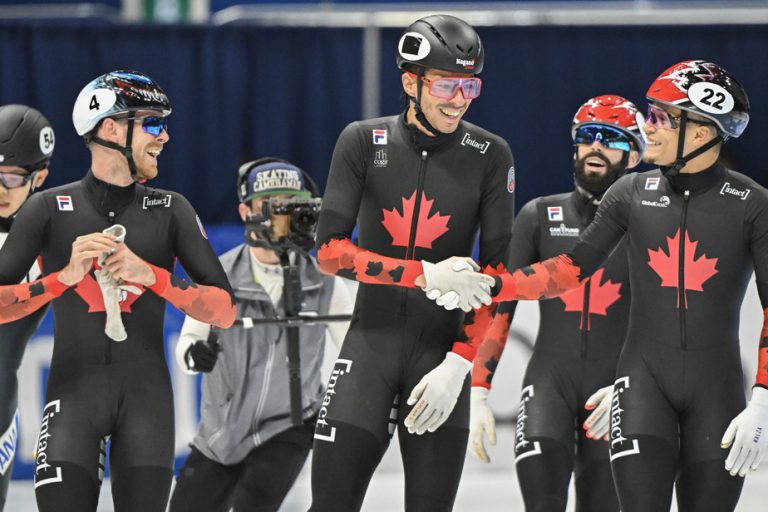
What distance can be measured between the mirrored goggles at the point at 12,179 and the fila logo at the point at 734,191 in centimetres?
324

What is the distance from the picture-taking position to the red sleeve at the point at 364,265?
4793mm

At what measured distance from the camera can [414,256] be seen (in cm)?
505

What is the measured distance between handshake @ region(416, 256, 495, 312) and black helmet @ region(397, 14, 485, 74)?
2.54ft

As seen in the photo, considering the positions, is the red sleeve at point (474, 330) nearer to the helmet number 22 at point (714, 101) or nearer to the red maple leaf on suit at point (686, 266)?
the red maple leaf on suit at point (686, 266)

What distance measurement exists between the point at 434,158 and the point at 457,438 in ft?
3.65

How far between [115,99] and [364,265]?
1.20 m

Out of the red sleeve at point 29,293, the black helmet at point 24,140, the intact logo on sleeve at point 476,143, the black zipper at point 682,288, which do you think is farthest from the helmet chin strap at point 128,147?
the black zipper at point 682,288

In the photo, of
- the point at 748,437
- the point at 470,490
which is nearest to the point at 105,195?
the point at 748,437

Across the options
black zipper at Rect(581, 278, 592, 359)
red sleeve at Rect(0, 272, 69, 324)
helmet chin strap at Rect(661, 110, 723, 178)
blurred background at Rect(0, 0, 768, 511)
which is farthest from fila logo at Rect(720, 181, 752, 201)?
blurred background at Rect(0, 0, 768, 511)

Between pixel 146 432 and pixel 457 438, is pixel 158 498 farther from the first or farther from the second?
pixel 457 438

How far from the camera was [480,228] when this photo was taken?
5.12m

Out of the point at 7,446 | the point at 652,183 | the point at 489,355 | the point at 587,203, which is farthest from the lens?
the point at 587,203

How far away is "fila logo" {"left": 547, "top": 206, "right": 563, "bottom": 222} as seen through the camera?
608 centimetres

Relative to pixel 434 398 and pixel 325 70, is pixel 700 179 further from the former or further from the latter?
pixel 325 70
